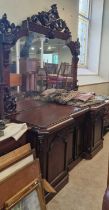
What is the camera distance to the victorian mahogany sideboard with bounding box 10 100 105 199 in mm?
1781

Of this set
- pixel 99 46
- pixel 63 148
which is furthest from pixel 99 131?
pixel 99 46

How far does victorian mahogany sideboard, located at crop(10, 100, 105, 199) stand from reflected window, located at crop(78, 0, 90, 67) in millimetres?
2097

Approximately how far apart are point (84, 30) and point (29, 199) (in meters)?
4.05

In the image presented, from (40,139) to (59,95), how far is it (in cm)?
113

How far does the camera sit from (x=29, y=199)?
1.42m

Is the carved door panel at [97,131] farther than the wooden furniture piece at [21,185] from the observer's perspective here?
Yes

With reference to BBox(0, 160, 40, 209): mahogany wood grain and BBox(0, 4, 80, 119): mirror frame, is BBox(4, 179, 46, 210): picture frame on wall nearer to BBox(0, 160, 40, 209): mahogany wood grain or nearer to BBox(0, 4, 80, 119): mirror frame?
BBox(0, 160, 40, 209): mahogany wood grain

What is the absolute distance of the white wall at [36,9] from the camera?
6.74 ft

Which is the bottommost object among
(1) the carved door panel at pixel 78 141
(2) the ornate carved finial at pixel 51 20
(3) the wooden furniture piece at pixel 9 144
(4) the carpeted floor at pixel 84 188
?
(4) the carpeted floor at pixel 84 188

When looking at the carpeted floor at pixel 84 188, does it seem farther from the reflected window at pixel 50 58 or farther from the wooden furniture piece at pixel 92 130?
the reflected window at pixel 50 58

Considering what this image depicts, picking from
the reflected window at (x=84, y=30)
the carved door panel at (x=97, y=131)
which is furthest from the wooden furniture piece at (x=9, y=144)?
the reflected window at (x=84, y=30)

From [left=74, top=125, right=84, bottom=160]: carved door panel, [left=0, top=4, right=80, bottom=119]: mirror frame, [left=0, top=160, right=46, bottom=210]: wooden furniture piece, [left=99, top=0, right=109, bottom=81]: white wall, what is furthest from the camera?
[left=99, top=0, right=109, bottom=81]: white wall

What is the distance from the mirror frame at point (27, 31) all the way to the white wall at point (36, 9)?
0.25 feet

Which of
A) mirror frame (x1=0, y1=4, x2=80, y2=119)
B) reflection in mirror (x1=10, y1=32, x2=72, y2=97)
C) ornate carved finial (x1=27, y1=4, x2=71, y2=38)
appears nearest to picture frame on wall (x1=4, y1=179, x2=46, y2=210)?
mirror frame (x1=0, y1=4, x2=80, y2=119)
